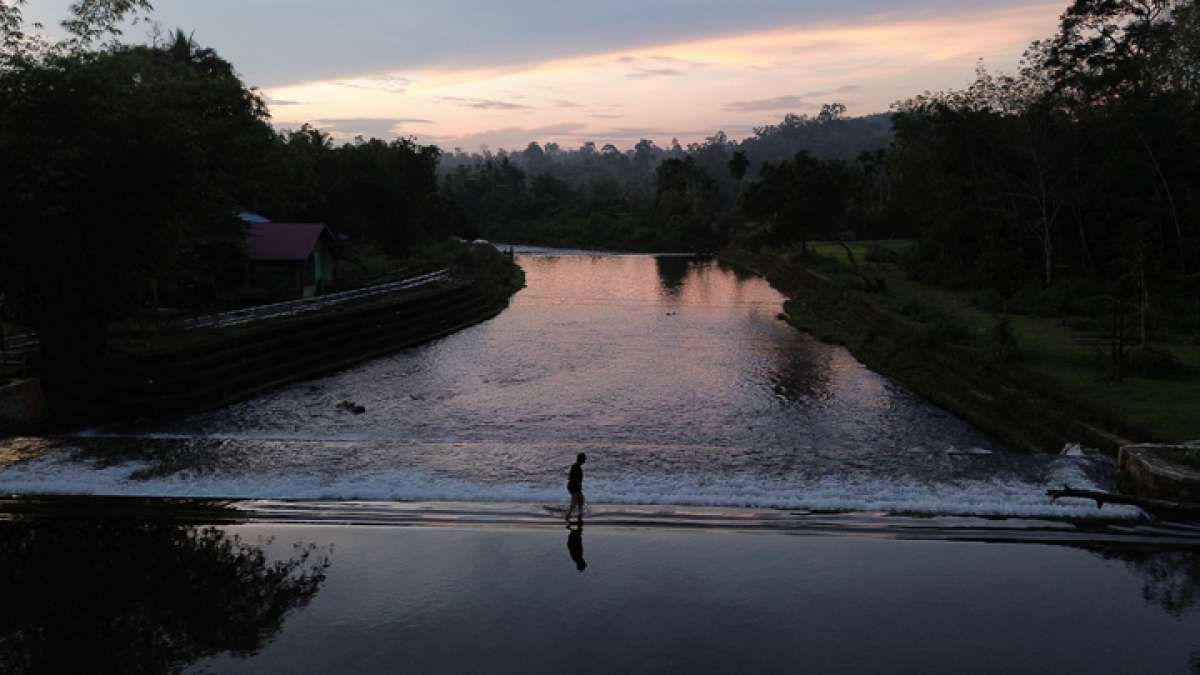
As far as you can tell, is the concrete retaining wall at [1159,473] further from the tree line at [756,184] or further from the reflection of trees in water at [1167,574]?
the tree line at [756,184]

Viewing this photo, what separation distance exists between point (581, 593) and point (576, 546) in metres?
1.97

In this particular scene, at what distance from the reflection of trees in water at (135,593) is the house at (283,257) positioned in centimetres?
2465

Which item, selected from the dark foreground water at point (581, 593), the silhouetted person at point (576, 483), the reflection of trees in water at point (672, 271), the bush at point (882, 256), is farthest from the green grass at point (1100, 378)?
the reflection of trees in water at point (672, 271)

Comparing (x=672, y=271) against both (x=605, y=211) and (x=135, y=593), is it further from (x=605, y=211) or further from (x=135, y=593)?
(x=135, y=593)

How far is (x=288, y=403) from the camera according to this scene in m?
26.0

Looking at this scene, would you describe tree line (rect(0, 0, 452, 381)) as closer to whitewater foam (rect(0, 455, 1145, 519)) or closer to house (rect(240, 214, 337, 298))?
whitewater foam (rect(0, 455, 1145, 519))

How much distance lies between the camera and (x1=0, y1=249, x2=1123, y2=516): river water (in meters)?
17.6

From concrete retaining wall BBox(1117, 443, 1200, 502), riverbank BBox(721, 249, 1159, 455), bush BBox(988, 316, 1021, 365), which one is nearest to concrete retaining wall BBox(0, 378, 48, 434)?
riverbank BBox(721, 249, 1159, 455)

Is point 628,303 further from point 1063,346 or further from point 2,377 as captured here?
point 2,377

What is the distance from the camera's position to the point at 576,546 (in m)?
15.0

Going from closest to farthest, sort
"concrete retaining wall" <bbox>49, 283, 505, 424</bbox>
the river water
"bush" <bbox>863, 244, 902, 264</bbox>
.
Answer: the river water
"concrete retaining wall" <bbox>49, 283, 505, 424</bbox>
"bush" <bbox>863, 244, 902, 264</bbox>

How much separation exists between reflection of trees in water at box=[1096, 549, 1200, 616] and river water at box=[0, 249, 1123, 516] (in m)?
1.58

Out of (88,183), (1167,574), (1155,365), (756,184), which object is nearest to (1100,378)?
(1155,365)

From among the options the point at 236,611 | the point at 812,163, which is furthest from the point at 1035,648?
the point at 812,163
